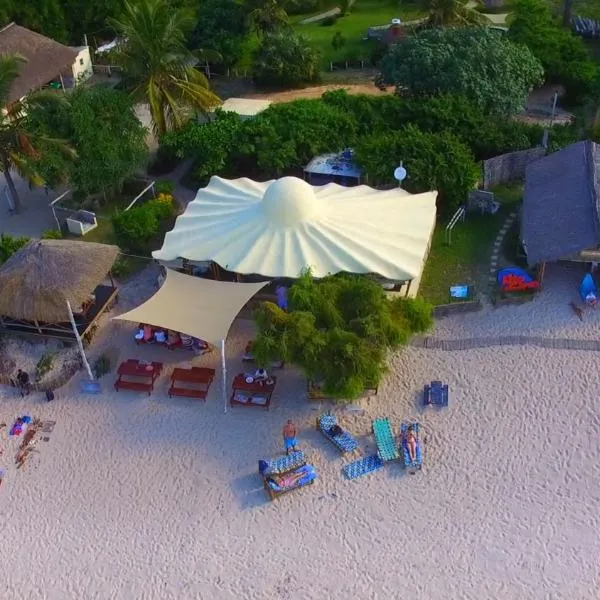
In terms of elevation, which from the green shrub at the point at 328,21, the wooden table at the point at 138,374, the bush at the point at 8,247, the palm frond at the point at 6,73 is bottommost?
the green shrub at the point at 328,21

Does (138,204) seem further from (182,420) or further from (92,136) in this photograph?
(182,420)

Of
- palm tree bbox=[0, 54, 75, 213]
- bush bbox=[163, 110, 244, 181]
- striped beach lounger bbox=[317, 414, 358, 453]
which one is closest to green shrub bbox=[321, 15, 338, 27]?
bush bbox=[163, 110, 244, 181]

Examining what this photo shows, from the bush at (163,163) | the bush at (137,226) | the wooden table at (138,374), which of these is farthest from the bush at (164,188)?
the wooden table at (138,374)

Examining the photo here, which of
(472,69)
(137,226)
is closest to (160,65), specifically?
(137,226)

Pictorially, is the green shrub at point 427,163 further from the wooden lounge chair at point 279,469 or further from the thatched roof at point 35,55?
the thatched roof at point 35,55

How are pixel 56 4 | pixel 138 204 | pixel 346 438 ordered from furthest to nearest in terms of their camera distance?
1. pixel 56 4
2. pixel 138 204
3. pixel 346 438

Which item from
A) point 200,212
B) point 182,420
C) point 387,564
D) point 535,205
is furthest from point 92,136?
point 387,564

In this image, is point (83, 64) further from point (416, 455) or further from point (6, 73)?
point (416, 455)
